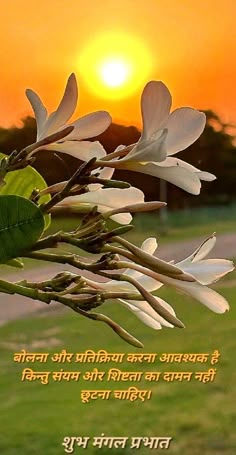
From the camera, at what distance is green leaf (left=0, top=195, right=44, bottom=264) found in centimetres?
21

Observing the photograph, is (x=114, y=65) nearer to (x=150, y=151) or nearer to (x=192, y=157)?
(x=192, y=157)

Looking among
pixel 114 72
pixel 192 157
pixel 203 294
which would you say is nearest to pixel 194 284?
pixel 203 294

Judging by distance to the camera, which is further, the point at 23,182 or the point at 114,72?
the point at 114,72

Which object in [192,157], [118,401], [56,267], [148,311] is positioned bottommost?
[148,311]

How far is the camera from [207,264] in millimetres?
240

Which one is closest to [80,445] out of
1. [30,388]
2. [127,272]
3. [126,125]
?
[30,388]

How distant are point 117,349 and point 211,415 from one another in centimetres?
25

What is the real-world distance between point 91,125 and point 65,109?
0.01 m

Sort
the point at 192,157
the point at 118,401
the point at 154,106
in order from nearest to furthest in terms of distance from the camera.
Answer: the point at 154,106 < the point at 192,157 < the point at 118,401

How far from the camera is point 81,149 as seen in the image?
0.77 feet

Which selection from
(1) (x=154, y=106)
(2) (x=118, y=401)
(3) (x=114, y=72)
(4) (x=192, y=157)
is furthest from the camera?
(2) (x=118, y=401)

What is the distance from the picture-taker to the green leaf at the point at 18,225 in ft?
0.70

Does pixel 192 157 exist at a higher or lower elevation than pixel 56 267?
higher

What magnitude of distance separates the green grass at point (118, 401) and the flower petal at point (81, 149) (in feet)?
4.46
